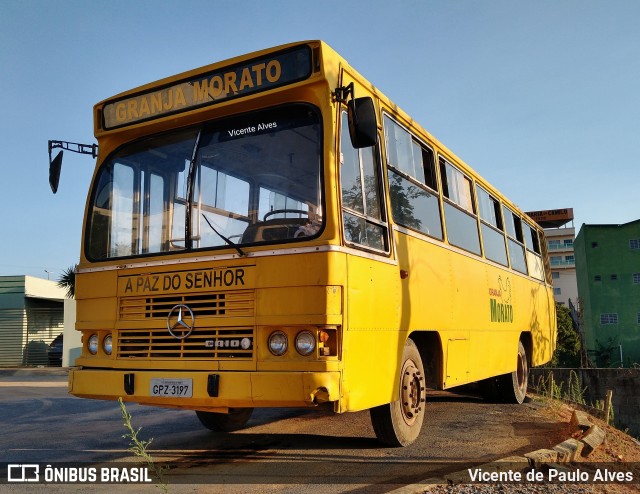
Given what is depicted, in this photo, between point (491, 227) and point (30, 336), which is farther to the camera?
point (30, 336)

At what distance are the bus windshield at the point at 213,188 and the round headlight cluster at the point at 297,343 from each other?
773mm

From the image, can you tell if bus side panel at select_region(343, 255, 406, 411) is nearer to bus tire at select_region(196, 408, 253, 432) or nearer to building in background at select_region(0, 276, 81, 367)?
bus tire at select_region(196, 408, 253, 432)

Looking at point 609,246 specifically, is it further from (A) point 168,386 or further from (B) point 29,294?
(A) point 168,386

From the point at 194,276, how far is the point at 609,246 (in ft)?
178

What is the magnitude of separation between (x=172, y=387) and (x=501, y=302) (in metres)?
6.02

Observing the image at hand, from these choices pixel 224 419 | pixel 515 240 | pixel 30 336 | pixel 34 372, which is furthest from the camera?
pixel 30 336

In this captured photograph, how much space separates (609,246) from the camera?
173ft

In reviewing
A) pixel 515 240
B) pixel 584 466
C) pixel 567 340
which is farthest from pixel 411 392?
pixel 567 340

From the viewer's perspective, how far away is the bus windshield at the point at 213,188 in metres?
5.19

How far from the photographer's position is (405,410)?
616cm

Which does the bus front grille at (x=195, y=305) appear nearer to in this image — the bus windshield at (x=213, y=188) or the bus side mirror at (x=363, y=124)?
the bus windshield at (x=213, y=188)

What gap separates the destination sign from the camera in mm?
5227

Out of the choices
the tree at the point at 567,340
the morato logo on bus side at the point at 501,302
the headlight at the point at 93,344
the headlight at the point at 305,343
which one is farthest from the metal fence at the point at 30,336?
the tree at the point at 567,340

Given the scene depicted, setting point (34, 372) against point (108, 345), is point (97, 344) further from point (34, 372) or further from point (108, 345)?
point (34, 372)
